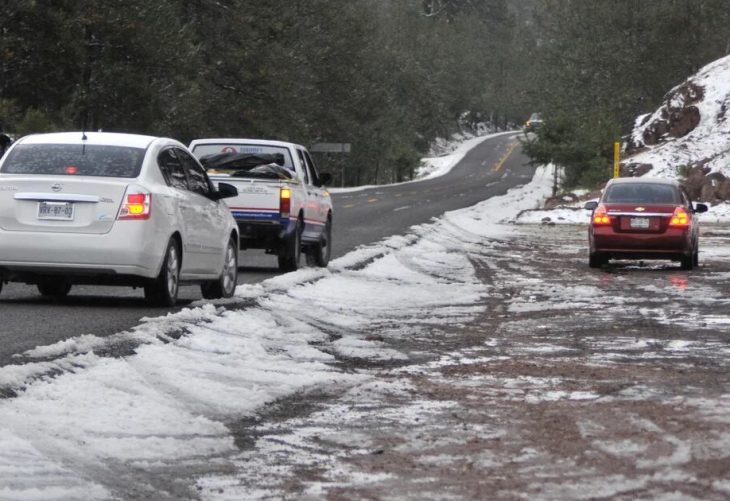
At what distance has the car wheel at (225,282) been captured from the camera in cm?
1588

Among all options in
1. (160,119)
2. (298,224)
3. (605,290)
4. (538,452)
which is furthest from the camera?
(160,119)

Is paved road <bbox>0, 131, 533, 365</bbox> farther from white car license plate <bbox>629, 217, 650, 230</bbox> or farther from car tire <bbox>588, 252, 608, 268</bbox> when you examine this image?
white car license plate <bbox>629, 217, 650, 230</bbox>

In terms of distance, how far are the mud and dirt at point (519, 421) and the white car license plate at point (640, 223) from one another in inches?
355

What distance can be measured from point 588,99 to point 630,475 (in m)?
91.1

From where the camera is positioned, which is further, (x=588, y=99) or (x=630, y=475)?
(x=588, y=99)

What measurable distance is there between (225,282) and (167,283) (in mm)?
1693

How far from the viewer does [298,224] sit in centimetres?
2091

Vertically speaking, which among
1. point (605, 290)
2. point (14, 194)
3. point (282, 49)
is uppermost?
point (282, 49)

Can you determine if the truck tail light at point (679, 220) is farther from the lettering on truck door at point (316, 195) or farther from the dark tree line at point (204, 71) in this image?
the dark tree line at point (204, 71)

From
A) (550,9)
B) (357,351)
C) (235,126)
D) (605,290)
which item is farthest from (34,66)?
(550,9)

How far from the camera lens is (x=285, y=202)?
67.1 ft

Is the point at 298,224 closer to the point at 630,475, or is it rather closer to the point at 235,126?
the point at 630,475

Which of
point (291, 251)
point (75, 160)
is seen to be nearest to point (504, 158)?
point (291, 251)

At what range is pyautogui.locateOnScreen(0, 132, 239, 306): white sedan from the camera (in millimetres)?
13844
